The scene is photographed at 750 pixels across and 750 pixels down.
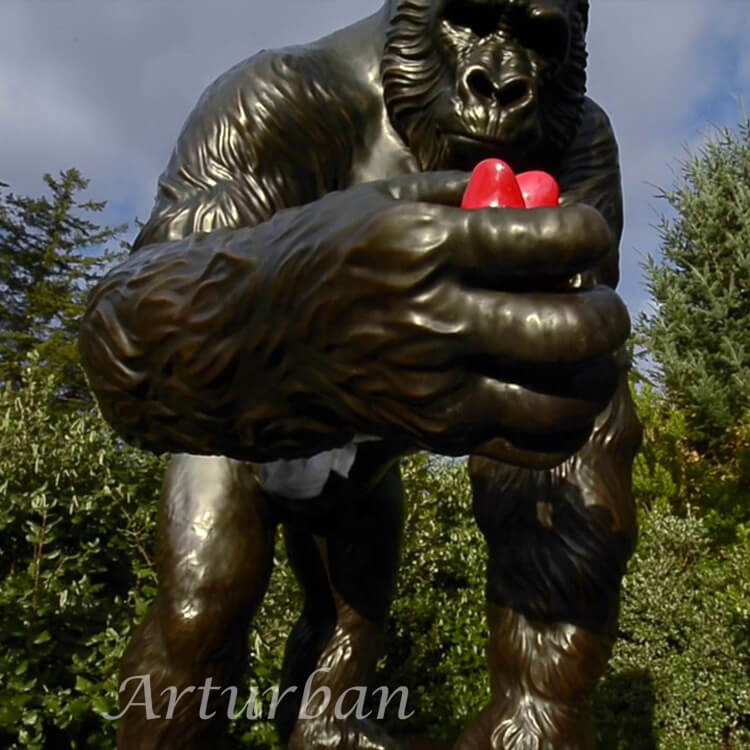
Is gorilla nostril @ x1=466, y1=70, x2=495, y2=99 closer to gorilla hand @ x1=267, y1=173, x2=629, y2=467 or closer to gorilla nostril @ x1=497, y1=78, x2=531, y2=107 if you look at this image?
gorilla nostril @ x1=497, y1=78, x2=531, y2=107

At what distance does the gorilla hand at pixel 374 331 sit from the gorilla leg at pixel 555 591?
Result: 1.32ft

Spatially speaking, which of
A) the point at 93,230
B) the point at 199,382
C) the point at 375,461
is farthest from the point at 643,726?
the point at 93,230

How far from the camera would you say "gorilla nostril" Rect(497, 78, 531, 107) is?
98 cm

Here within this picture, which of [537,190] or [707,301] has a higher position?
[537,190]

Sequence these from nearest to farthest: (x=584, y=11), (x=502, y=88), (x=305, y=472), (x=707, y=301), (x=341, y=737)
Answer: (x=502, y=88)
(x=584, y=11)
(x=305, y=472)
(x=341, y=737)
(x=707, y=301)

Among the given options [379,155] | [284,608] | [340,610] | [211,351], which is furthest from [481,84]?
[284,608]

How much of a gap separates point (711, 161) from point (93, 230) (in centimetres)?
991

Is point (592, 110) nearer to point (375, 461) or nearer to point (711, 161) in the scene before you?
point (375, 461)

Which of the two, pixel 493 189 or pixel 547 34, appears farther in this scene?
pixel 547 34

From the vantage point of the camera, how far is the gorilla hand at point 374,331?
0.57 m

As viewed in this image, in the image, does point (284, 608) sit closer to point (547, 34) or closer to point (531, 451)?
point (547, 34)

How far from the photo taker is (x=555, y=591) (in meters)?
1.01

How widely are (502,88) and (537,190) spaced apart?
35 cm

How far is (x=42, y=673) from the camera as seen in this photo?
116 inches
